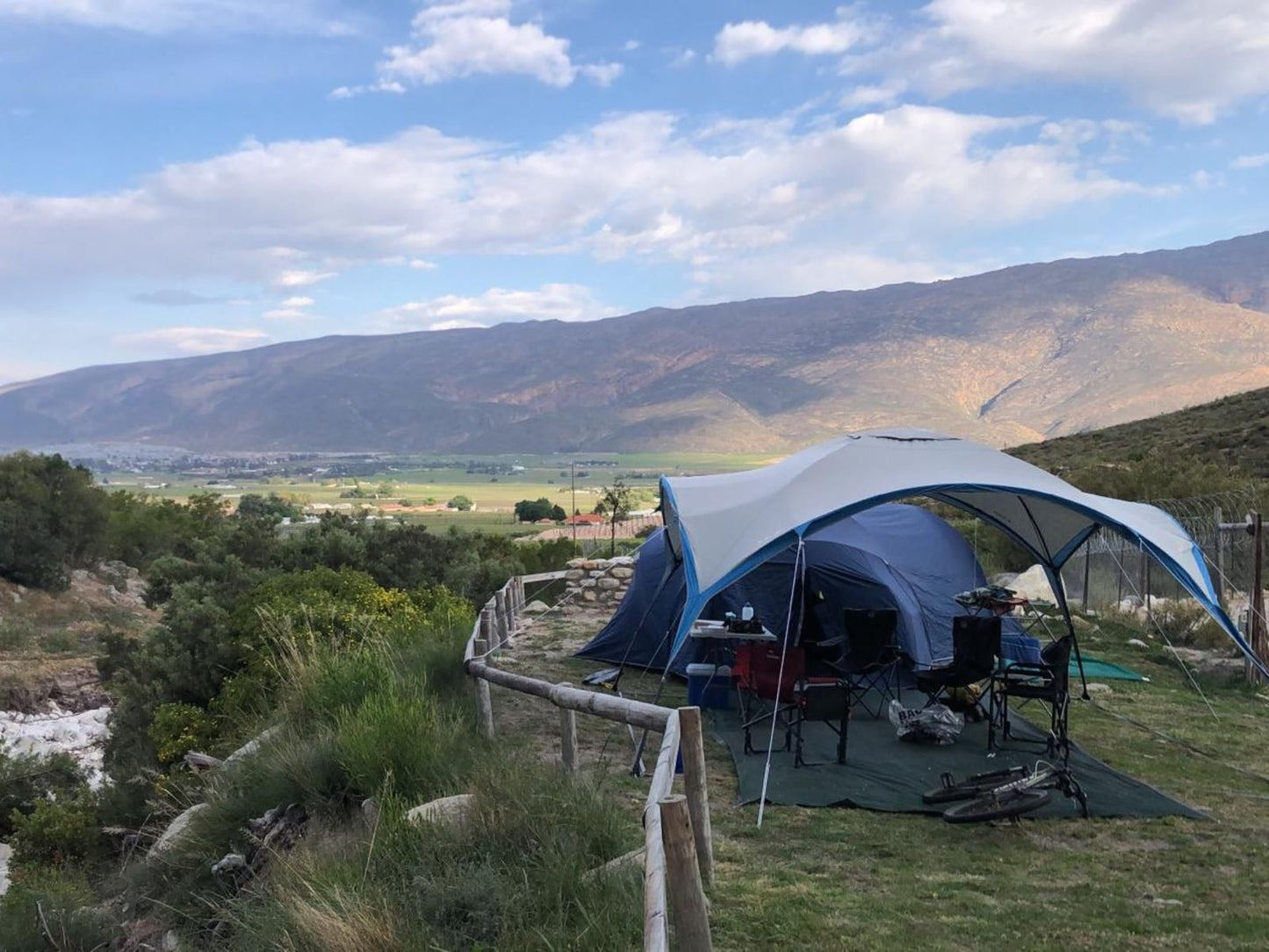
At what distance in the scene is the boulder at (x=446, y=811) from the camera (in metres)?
4.95

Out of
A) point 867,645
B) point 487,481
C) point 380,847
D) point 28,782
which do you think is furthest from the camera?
point 487,481

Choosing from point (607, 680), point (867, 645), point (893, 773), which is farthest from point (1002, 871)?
point (607, 680)

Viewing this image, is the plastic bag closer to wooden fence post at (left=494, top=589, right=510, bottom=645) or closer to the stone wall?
wooden fence post at (left=494, top=589, right=510, bottom=645)

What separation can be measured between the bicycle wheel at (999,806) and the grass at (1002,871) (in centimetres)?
8

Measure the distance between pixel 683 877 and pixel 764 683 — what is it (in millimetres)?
4803

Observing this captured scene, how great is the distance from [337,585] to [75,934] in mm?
6212

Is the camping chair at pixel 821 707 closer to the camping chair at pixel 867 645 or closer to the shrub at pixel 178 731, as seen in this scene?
the camping chair at pixel 867 645

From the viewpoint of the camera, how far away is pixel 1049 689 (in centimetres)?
708

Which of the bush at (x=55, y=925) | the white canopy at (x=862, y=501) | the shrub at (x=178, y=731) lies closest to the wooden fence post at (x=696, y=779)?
the white canopy at (x=862, y=501)

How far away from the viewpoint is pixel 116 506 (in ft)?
127

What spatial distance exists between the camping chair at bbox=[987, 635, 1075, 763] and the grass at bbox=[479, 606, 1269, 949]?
52 centimetres

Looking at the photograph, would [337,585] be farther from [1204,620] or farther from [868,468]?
[1204,620]

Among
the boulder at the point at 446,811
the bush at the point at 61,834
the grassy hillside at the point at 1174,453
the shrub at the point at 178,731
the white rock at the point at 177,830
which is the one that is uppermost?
the grassy hillside at the point at 1174,453

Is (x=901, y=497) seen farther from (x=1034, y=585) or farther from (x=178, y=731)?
(x=1034, y=585)
